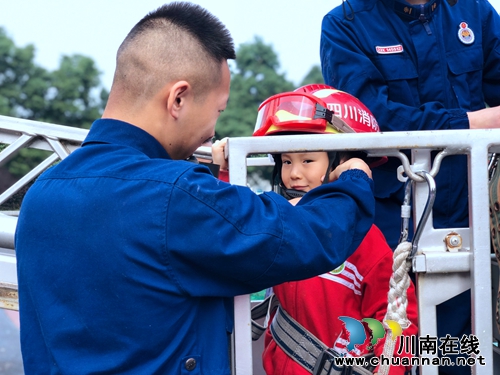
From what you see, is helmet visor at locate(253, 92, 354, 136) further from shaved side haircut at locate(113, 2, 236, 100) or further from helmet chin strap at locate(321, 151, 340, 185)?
shaved side haircut at locate(113, 2, 236, 100)

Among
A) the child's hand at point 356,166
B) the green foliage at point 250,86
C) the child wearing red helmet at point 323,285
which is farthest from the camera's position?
the green foliage at point 250,86

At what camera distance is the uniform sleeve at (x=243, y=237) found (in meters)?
1.37

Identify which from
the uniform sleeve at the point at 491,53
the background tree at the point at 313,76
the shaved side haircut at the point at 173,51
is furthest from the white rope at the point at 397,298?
the background tree at the point at 313,76

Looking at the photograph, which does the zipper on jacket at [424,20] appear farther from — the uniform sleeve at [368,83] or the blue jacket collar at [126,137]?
the blue jacket collar at [126,137]

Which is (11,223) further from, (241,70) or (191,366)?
(241,70)

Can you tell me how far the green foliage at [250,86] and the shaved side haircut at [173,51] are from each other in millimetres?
12651

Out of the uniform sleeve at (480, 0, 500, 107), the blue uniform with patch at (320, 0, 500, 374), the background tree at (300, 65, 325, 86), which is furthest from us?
the background tree at (300, 65, 325, 86)

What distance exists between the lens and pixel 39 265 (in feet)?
4.86

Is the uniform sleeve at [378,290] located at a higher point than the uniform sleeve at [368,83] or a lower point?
lower

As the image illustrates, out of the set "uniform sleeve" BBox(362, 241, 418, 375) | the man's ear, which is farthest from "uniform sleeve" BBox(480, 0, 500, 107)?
the man's ear

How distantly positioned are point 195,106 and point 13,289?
39.5 inches

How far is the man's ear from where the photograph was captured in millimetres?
1542

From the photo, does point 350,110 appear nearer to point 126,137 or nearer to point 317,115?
point 317,115

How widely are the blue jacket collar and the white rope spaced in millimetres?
643
